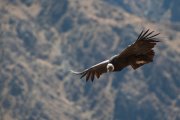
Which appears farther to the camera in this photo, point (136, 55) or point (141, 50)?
point (136, 55)

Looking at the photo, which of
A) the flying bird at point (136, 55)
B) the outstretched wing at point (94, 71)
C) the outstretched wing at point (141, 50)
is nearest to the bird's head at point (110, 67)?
the flying bird at point (136, 55)

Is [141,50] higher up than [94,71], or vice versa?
[94,71]

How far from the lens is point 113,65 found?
2184 centimetres

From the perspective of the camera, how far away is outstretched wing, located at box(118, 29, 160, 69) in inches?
843

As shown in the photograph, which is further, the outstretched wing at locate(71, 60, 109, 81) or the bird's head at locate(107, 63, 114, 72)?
A: the outstretched wing at locate(71, 60, 109, 81)

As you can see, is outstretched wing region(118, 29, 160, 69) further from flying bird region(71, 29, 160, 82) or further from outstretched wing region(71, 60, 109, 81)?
outstretched wing region(71, 60, 109, 81)

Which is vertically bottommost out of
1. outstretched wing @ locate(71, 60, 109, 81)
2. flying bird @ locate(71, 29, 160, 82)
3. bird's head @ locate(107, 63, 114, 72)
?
bird's head @ locate(107, 63, 114, 72)

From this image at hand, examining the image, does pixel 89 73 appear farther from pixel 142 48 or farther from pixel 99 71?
pixel 142 48

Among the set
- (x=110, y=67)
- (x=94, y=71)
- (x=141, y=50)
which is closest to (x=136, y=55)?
(x=141, y=50)

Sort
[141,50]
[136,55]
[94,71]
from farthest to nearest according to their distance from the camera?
[94,71] → [136,55] → [141,50]

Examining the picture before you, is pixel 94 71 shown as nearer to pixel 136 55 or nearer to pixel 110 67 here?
pixel 136 55

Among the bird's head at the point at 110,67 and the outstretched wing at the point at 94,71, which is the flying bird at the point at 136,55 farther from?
the outstretched wing at the point at 94,71

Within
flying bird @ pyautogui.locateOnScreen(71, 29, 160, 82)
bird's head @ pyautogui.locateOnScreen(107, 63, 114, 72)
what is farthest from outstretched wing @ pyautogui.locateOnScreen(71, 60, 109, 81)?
bird's head @ pyautogui.locateOnScreen(107, 63, 114, 72)

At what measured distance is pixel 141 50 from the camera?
21797mm
